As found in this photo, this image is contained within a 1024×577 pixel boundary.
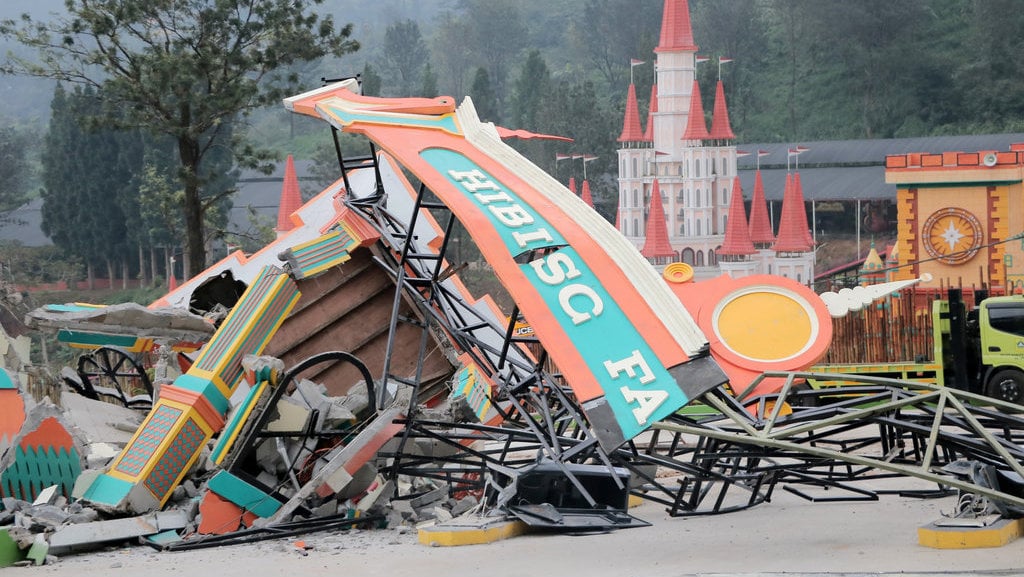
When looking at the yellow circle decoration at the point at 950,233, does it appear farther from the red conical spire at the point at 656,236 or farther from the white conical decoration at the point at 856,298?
the red conical spire at the point at 656,236

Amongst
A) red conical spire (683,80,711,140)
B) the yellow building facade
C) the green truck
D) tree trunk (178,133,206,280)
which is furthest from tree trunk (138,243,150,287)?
the green truck

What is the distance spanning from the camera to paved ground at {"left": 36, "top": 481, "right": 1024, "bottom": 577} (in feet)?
37.3

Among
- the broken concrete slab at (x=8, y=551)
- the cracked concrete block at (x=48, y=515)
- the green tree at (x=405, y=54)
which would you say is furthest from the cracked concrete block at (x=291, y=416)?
the green tree at (x=405, y=54)

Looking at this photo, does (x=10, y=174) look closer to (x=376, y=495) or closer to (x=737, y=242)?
(x=737, y=242)

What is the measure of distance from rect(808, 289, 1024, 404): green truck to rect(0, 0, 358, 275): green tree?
15.9 metres

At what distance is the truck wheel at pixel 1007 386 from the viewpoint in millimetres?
26047

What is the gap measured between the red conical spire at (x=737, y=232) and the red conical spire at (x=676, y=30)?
1200 centimetres

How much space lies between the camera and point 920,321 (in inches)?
1156

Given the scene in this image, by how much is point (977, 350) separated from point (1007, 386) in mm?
1264

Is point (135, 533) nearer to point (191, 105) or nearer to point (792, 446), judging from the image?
point (792, 446)

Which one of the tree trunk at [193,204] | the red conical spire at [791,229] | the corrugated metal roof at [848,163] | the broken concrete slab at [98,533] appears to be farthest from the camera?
the corrugated metal roof at [848,163]

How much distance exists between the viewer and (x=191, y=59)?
115 ft

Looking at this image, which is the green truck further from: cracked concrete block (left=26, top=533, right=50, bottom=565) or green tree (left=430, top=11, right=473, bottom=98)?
green tree (left=430, top=11, right=473, bottom=98)

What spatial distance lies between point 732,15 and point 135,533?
9778cm
